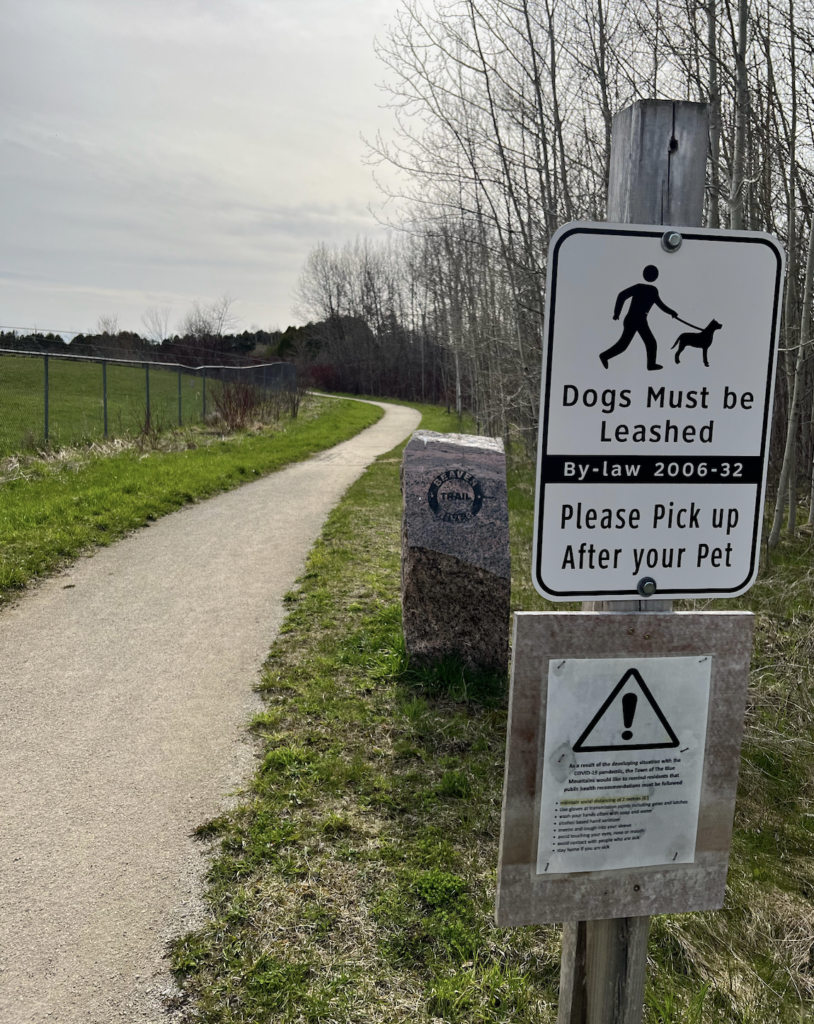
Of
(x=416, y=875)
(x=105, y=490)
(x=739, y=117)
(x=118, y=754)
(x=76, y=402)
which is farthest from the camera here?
(x=76, y=402)

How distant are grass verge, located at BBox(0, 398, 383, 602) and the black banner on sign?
620 centimetres

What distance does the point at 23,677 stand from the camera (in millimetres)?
4852

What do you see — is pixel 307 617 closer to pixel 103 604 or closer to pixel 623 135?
pixel 103 604

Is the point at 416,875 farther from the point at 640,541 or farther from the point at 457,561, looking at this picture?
the point at 640,541

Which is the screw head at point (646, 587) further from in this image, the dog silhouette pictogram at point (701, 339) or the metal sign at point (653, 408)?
the dog silhouette pictogram at point (701, 339)

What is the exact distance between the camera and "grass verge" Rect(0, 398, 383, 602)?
289 inches

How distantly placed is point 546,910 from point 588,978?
0.22 meters

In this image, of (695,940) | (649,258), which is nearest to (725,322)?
(649,258)

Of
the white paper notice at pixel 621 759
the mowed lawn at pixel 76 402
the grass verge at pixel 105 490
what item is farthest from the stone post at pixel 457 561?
the mowed lawn at pixel 76 402

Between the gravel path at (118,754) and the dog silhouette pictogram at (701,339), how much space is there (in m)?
2.61

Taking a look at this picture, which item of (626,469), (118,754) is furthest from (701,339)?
(118,754)

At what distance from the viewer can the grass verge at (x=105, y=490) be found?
7.34 m

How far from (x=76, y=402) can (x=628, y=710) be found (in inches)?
→ 927

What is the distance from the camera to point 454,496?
193 inches
